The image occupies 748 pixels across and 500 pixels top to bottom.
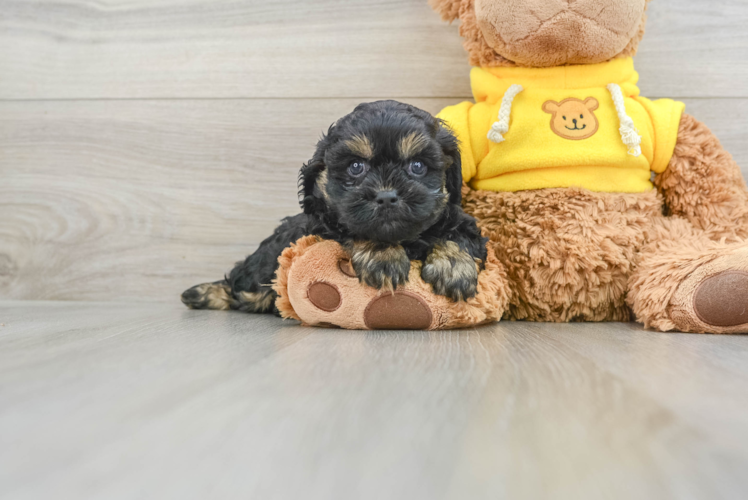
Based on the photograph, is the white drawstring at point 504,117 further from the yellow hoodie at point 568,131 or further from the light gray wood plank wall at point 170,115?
the light gray wood plank wall at point 170,115

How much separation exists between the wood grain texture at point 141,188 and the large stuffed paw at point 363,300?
0.69m

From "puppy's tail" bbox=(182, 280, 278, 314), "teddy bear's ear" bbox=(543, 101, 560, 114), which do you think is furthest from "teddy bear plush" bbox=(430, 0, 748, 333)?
"puppy's tail" bbox=(182, 280, 278, 314)

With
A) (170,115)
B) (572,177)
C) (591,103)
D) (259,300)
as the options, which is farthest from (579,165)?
(170,115)

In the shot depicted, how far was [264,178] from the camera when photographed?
1854 mm

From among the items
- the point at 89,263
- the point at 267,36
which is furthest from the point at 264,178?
the point at 89,263

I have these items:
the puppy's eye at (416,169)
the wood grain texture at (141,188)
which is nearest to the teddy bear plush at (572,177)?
the puppy's eye at (416,169)

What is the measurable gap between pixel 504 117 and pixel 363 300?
593 mm

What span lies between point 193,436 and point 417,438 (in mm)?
215

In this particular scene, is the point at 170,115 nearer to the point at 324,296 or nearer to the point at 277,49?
the point at 277,49

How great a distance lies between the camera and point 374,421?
569mm

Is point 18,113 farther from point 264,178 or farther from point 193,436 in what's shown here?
point 193,436

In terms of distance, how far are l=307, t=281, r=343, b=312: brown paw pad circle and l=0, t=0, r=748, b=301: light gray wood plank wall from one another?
2.33 ft

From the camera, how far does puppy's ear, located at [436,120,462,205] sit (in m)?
1.22

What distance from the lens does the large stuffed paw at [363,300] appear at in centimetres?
116
